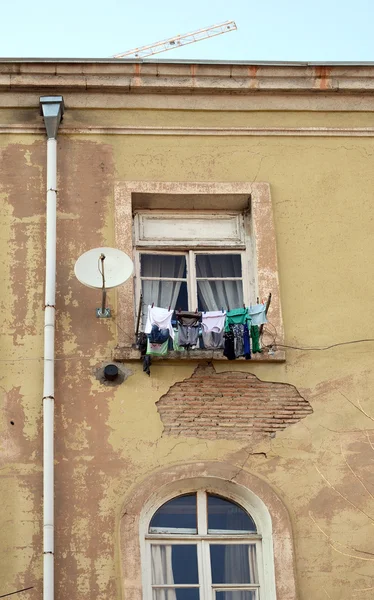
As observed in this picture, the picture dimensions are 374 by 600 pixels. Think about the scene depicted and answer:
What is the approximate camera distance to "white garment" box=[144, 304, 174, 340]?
14.5 meters

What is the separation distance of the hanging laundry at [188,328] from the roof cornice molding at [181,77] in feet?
11.6

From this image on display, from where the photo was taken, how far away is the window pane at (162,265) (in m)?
15.8

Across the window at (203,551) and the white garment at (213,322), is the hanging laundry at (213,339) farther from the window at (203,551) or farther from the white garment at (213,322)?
the window at (203,551)

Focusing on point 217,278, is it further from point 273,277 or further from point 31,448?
point 31,448

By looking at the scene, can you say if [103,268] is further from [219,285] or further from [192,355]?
[219,285]

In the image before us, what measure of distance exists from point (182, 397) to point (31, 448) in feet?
6.15

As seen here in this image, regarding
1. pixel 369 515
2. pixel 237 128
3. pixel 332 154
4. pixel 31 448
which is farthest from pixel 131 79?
pixel 369 515

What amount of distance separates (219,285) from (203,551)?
11.9ft

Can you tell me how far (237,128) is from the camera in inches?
643

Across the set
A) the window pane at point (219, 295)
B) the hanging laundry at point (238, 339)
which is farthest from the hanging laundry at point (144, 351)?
the window pane at point (219, 295)

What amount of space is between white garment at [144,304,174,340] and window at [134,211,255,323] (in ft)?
2.57

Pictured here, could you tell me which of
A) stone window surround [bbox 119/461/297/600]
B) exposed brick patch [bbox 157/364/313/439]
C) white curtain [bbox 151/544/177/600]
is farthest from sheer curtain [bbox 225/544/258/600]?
exposed brick patch [bbox 157/364/313/439]

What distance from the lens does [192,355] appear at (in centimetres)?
1463

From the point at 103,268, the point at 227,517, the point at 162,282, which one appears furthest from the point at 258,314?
the point at 227,517
